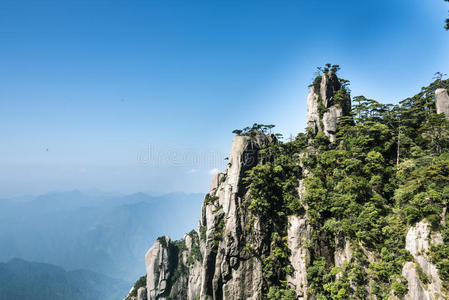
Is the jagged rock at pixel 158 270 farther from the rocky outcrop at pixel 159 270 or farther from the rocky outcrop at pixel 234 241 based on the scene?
the rocky outcrop at pixel 234 241

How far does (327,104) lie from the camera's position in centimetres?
4319

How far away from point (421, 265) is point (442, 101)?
25964 mm

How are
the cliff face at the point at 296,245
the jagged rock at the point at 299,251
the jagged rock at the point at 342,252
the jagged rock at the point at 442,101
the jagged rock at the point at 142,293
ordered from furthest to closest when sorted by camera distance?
the jagged rock at the point at 142,293 < the jagged rock at the point at 442,101 < the jagged rock at the point at 299,251 < the jagged rock at the point at 342,252 < the cliff face at the point at 296,245

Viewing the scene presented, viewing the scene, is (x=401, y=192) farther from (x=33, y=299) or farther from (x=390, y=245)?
(x=33, y=299)

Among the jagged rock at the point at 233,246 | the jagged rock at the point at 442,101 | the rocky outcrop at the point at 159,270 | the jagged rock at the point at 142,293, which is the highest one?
the jagged rock at the point at 442,101

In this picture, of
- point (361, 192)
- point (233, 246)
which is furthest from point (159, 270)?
point (361, 192)

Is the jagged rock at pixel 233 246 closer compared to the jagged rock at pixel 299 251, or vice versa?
the jagged rock at pixel 299 251

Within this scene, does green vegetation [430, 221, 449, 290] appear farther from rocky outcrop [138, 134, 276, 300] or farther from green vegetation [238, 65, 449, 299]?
rocky outcrop [138, 134, 276, 300]

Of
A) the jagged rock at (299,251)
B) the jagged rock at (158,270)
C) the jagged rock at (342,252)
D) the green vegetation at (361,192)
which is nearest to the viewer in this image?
the green vegetation at (361,192)

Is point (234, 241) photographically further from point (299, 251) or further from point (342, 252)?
point (342, 252)

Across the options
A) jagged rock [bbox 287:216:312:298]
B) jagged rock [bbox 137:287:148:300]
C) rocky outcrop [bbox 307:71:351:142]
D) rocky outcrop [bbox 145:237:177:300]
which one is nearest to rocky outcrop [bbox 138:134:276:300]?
jagged rock [bbox 287:216:312:298]

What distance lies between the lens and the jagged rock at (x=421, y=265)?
18.5 meters

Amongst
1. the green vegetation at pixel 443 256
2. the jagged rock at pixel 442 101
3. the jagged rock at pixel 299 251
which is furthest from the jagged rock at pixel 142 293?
the jagged rock at pixel 442 101

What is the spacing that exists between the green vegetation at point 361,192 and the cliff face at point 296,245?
0.32m
